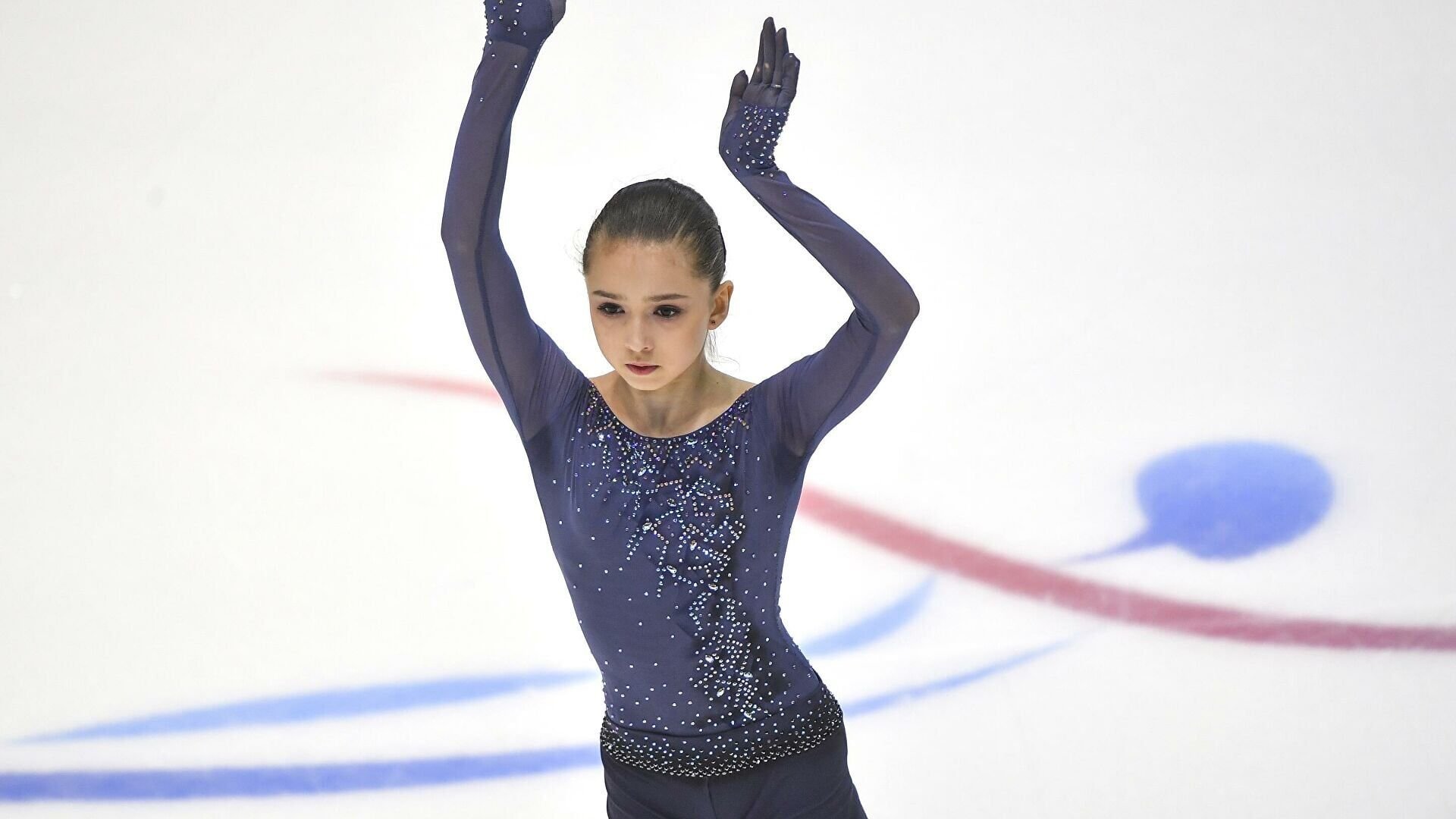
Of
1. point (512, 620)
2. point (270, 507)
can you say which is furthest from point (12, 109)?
point (512, 620)

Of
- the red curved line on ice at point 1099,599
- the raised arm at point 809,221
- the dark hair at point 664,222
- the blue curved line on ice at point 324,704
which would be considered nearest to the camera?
the raised arm at point 809,221

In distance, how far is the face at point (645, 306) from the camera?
5.24ft

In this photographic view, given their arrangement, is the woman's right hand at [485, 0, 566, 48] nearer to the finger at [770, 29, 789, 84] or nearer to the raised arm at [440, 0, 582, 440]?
the raised arm at [440, 0, 582, 440]

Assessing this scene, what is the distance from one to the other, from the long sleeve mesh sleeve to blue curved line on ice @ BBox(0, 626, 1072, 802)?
1526mm

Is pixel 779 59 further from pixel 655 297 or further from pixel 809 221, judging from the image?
pixel 655 297

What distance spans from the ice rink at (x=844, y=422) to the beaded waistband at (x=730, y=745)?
107cm

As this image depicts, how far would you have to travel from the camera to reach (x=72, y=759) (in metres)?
2.94

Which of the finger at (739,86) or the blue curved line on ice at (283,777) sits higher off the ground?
the finger at (739,86)

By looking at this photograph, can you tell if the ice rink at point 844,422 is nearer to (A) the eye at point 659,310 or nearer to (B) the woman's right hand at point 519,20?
(A) the eye at point 659,310

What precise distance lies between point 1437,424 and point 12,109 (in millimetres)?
3529

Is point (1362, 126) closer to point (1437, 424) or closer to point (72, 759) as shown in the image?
point (1437, 424)

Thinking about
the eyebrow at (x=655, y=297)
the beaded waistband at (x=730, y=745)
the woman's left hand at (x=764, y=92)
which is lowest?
the beaded waistband at (x=730, y=745)

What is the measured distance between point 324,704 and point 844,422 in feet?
4.14

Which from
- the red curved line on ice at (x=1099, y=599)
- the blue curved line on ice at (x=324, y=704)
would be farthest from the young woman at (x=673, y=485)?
the red curved line on ice at (x=1099, y=599)
